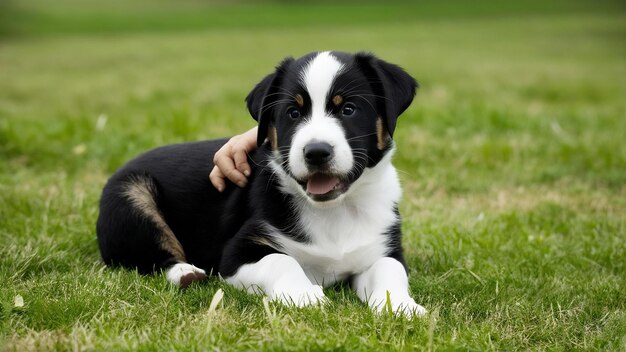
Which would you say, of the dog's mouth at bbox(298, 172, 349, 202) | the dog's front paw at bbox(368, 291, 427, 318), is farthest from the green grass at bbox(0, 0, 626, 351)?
the dog's mouth at bbox(298, 172, 349, 202)

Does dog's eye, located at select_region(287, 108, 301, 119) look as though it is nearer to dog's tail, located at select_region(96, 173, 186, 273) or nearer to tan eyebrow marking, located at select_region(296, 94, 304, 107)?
tan eyebrow marking, located at select_region(296, 94, 304, 107)

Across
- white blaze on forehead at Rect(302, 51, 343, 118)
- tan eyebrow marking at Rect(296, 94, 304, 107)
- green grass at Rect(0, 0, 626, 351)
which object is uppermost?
white blaze on forehead at Rect(302, 51, 343, 118)

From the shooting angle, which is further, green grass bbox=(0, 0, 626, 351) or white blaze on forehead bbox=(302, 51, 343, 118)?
white blaze on forehead bbox=(302, 51, 343, 118)

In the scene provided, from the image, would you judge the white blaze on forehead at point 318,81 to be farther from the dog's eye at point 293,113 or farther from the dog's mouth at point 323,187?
the dog's mouth at point 323,187

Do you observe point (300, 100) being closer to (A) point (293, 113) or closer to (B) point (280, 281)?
(A) point (293, 113)

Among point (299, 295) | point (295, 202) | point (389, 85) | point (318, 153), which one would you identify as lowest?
point (299, 295)

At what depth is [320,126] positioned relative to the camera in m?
3.81

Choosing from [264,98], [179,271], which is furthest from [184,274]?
[264,98]

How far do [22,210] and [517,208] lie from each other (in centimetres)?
383

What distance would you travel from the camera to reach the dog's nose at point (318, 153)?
3.71 metres

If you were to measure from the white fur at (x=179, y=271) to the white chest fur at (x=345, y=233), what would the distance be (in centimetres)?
49

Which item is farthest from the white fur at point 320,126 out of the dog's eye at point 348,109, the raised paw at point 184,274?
the raised paw at point 184,274

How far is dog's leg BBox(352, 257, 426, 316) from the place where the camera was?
365 centimetres

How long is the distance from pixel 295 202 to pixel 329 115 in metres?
0.58
